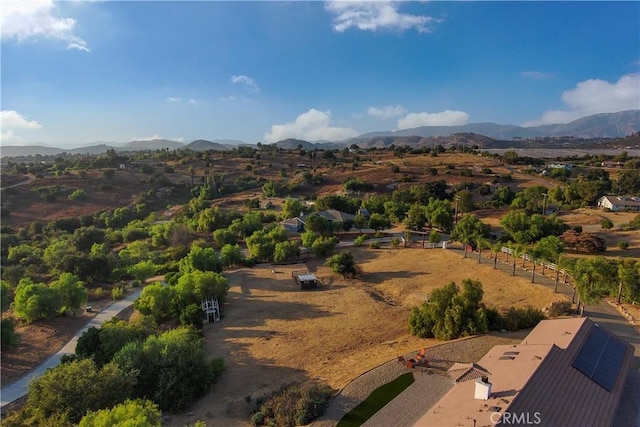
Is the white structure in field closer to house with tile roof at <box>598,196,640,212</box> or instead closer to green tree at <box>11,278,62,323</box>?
green tree at <box>11,278,62,323</box>

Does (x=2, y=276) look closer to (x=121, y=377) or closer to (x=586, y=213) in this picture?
(x=121, y=377)

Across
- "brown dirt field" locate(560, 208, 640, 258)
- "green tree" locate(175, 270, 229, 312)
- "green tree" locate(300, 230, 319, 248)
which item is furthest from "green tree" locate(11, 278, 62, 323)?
"brown dirt field" locate(560, 208, 640, 258)

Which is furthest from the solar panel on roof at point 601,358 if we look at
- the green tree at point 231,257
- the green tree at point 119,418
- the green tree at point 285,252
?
the green tree at point 231,257

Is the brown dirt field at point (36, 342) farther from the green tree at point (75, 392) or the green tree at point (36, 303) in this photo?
the green tree at point (75, 392)

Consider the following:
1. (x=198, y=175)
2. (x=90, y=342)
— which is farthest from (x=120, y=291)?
(x=198, y=175)

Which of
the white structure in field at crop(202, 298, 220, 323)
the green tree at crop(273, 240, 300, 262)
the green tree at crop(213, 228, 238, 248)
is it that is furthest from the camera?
the green tree at crop(213, 228, 238, 248)

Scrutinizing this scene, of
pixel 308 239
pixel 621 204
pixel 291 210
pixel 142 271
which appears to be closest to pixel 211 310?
pixel 142 271
